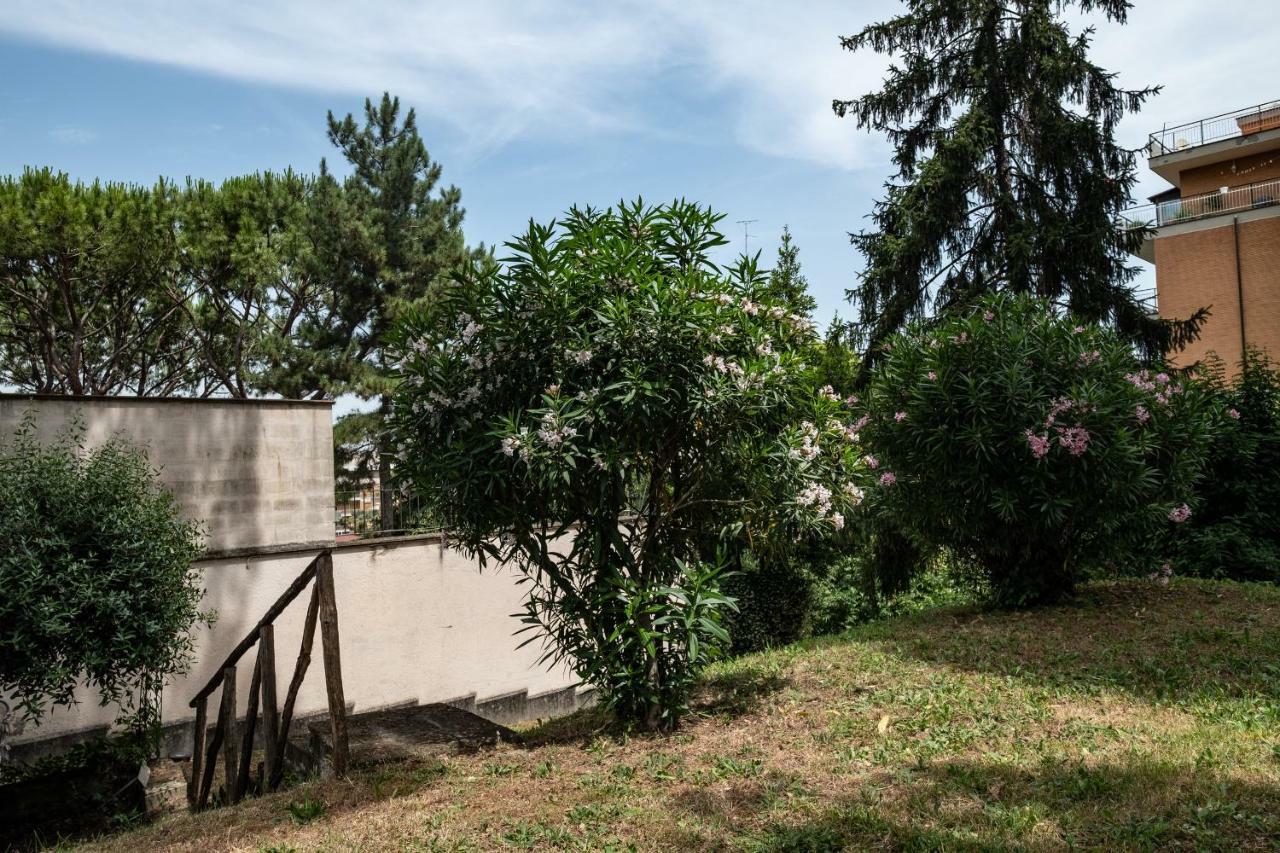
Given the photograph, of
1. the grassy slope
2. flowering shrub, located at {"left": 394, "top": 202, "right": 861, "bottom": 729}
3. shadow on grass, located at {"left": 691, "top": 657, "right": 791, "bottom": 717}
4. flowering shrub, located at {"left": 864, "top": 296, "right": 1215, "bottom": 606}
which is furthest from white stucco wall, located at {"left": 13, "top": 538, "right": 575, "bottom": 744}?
flowering shrub, located at {"left": 864, "top": 296, "right": 1215, "bottom": 606}

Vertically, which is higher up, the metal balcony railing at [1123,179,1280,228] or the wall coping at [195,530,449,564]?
the metal balcony railing at [1123,179,1280,228]

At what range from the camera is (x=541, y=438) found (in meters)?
5.02

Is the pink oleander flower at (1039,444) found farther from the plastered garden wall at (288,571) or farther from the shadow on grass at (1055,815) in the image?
the plastered garden wall at (288,571)

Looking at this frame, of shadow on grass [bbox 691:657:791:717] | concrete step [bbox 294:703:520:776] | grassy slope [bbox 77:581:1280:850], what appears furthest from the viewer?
shadow on grass [bbox 691:657:791:717]

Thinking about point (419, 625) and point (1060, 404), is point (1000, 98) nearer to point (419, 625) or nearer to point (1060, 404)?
point (1060, 404)

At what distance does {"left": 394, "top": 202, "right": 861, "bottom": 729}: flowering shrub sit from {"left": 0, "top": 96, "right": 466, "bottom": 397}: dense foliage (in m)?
14.8

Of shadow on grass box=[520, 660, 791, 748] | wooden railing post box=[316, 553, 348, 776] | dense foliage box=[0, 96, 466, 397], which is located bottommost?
shadow on grass box=[520, 660, 791, 748]

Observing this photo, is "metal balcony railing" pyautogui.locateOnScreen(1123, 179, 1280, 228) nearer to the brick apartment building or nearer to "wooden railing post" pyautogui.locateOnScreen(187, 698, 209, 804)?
the brick apartment building

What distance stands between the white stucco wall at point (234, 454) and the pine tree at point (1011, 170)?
9.96 metres

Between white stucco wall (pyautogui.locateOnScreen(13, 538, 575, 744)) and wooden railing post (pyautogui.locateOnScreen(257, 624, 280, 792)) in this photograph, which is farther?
white stucco wall (pyautogui.locateOnScreen(13, 538, 575, 744))

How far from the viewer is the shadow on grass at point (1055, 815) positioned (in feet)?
11.6

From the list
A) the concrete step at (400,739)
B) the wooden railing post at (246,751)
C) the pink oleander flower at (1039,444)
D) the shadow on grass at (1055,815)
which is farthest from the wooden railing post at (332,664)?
the pink oleander flower at (1039,444)

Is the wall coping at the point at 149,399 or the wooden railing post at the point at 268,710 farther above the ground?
the wall coping at the point at 149,399

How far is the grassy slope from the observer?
3.78 metres
